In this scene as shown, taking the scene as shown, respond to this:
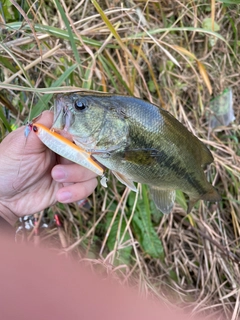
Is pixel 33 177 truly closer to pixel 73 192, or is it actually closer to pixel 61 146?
pixel 73 192

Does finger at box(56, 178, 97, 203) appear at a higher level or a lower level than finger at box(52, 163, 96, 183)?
lower

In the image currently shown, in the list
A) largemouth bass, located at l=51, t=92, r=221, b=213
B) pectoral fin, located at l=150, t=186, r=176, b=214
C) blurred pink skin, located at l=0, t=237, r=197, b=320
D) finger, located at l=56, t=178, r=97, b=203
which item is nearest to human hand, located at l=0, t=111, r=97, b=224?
finger, located at l=56, t=178, r=97, b=203

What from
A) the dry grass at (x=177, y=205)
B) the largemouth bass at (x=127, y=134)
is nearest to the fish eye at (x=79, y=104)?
the largemouth bass at (x=127, y=134)

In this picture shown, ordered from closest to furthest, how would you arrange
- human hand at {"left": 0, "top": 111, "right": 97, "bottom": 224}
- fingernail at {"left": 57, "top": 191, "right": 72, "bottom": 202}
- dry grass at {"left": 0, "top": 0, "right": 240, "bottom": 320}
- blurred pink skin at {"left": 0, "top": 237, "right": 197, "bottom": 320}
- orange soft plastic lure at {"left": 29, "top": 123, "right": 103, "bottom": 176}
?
blurred pink skin at {"left": 0, "top": 237, "right": 197, "bottom": 320} < orange soft plastic lure at {"left": 29, "top": 123, "right": 103, "bottom": 176} < human hand at {"left": 0, "top": 111, "right": 97, "bottom": 224} < fingernail at {"left": 57, "top": 191, "right": 72, "bottom": 202} < dry grass at {"left": 0, "top": 0, "right": 240, "bottom": 320}

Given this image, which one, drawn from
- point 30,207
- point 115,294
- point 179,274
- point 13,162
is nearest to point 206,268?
point 179,274

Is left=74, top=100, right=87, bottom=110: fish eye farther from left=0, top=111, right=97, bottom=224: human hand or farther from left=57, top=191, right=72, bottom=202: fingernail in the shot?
left=57, top=191, right=72, bottom=202: fingernail

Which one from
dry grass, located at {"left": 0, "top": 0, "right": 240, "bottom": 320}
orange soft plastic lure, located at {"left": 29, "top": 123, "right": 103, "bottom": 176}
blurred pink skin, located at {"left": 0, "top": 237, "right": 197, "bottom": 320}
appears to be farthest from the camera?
dry grass, located at {"left": 0, "top": 0, "right": 240, "bottom": 320}
